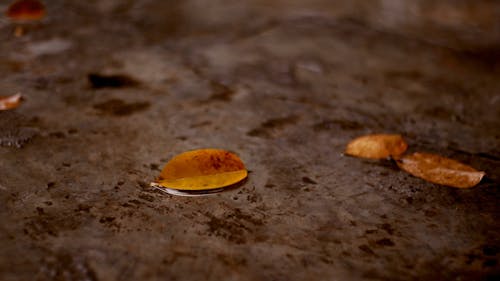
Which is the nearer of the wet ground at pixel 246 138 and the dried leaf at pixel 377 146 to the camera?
the wet ground at pixel 246 138

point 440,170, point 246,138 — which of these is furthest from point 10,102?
point 440,170

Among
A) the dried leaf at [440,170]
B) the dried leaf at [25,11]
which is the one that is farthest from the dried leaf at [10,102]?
the dried leaf at [440,170]

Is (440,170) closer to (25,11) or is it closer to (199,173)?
(199,173)

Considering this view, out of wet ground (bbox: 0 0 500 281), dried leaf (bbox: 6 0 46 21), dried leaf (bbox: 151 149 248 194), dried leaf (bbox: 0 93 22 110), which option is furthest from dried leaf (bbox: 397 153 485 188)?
dried leaf (bbox: 6 0 46 21)

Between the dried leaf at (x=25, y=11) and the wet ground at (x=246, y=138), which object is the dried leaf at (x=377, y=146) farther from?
the dried leaf at (x=25, y=11)

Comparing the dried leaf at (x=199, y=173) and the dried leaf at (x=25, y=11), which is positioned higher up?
the dried leaf at (x=25, y=11)

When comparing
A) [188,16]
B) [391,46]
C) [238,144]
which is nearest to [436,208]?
[238,144]

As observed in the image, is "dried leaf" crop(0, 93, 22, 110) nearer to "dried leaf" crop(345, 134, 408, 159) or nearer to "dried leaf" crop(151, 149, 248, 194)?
"dried leaf" crop(151, 149, 248, 194)
